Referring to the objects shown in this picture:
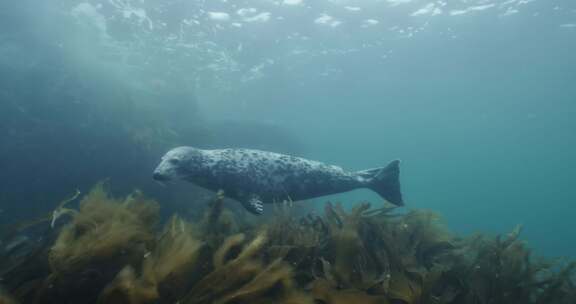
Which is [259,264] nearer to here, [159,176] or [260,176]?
[159,176]

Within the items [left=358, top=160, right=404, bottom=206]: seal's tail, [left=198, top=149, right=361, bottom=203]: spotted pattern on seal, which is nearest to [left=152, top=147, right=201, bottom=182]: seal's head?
[left=198, top=149, right=361, bottom=203]: spotted pattern on seal

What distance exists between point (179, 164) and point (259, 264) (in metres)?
3.15

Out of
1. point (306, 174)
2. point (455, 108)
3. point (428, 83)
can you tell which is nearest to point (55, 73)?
point (306, 174)

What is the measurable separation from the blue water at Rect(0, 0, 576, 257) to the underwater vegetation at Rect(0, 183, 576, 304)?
2.37m

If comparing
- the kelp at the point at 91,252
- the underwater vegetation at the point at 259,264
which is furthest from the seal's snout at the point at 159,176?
the kelp at the point at 91,252

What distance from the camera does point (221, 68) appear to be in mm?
27344

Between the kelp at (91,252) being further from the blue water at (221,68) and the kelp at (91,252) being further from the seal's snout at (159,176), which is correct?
the blue water at (221,68)

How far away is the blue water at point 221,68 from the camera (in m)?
12.4

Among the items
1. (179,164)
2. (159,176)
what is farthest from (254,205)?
(159,176)

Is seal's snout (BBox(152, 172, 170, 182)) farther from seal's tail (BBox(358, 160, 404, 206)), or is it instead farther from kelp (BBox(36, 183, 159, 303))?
seal's tail (BBox(358, 160, 404, 206))

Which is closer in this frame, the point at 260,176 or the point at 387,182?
the point at 260,176

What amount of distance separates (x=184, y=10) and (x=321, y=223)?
17.0m

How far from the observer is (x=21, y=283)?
2480 mm

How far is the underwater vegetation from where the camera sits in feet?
6.98
